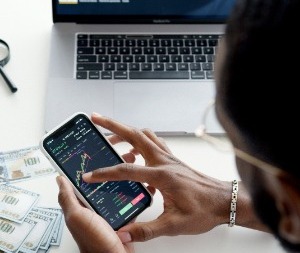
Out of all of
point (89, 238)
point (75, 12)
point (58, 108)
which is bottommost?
point (89, 238)

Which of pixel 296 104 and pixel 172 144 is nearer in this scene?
pixel 296 104

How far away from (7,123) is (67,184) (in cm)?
A: 22

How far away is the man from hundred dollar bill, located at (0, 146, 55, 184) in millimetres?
103

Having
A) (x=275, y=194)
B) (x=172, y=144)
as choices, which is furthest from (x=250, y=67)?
(x=172, y=144)

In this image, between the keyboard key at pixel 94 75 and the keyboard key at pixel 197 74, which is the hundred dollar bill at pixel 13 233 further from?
the keyboard key at pixel 197 74

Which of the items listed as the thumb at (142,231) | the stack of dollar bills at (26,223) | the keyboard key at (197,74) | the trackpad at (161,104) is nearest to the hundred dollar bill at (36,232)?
the stack of dollar bills at (26,223)

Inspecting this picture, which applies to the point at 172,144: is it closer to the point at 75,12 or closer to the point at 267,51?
the point at 75,12

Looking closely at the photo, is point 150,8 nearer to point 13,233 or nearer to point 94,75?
point 94,75

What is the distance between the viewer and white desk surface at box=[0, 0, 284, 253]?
0.86 meters

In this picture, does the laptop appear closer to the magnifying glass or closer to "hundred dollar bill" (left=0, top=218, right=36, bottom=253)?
the magnifying glass

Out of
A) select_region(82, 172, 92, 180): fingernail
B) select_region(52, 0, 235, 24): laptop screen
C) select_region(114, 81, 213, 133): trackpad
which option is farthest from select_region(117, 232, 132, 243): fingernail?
select_region(52, 0, 235, 24): laptop screen

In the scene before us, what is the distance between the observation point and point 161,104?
39.6 inches

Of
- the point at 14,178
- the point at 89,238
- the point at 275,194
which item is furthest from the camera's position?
the point at 14,178

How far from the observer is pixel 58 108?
0.98 meters
